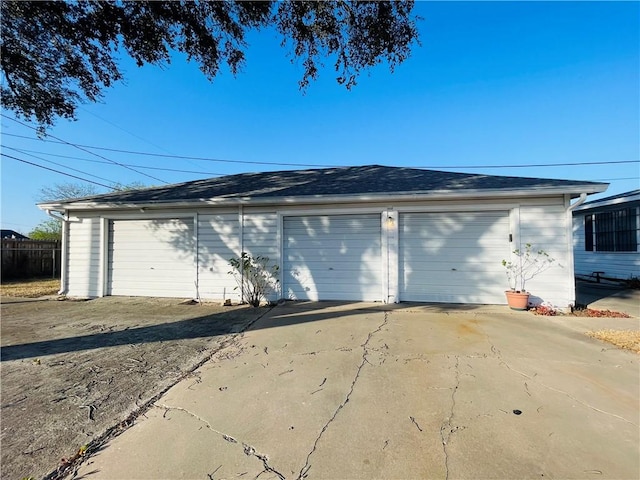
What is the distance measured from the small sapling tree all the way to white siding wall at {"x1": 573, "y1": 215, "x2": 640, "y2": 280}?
11.6 metres

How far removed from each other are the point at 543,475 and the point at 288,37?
6.61 meters

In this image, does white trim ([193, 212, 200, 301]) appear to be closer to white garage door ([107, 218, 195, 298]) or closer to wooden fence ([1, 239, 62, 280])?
white garage door ([107, 218, 195, 298])

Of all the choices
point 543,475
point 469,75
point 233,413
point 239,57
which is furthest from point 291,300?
point 469,75

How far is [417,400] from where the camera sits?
2.78 meters

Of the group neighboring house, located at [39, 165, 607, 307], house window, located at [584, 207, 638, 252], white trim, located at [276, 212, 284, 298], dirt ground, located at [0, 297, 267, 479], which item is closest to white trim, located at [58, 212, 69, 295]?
neighboring house, located at [39, 165, 607, 307]

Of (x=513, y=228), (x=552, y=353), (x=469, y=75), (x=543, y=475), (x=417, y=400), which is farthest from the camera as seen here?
(x=469, y=75)

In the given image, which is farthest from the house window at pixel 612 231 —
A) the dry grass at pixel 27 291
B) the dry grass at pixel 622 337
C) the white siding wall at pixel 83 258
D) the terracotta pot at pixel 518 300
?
the dry grass at pixel 27 291

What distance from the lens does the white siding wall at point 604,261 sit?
10.00 m

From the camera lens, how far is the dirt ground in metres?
2.29

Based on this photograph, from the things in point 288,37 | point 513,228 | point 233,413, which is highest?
point 288,37

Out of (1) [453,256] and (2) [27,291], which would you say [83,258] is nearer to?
(2) [27,291]

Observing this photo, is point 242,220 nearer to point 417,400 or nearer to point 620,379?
point 417,400

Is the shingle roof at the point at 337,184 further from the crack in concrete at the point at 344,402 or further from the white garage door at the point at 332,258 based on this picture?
the crack in concrete at the point at 344,402

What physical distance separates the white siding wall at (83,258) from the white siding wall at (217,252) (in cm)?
303
